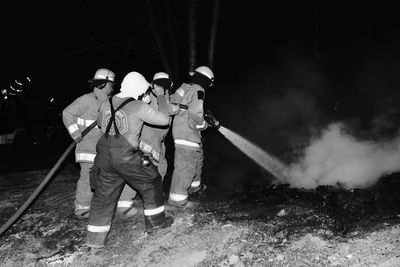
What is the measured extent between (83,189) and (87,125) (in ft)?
3.11

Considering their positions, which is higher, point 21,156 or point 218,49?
point 218,49

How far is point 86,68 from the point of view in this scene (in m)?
13.1

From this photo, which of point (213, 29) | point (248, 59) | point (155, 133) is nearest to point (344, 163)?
point (155, 133)

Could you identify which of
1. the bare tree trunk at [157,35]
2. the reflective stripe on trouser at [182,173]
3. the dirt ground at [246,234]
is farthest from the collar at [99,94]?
the bare tree trunk at [157,35]

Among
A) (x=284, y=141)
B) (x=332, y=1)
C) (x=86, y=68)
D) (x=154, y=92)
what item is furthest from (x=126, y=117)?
(x=332, y=1)

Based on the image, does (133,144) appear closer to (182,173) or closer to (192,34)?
(182,173)

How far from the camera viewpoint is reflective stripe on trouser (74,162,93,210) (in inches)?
197

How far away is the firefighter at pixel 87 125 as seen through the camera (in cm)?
481

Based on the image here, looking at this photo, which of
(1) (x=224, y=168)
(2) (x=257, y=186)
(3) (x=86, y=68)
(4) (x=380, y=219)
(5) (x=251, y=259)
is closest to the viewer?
(5) (x=251, y=259)

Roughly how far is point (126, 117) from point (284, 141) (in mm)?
6606

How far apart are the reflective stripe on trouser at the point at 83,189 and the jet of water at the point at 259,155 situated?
7.98ft

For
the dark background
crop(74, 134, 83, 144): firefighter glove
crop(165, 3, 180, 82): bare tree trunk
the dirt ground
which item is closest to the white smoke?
the dirt ground

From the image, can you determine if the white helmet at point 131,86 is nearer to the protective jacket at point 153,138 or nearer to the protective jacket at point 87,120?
the protective jacket at point 153,138

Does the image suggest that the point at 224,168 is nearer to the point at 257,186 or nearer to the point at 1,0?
the point at 257,186
